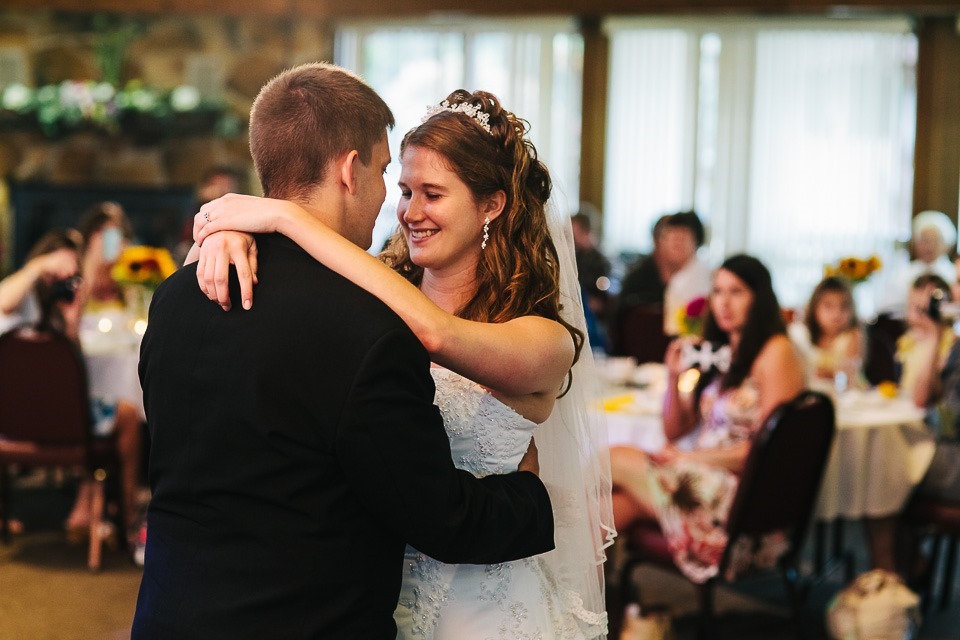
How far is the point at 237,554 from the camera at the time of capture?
1.47 metres

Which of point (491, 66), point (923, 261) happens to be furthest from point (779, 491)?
point (491, 66)

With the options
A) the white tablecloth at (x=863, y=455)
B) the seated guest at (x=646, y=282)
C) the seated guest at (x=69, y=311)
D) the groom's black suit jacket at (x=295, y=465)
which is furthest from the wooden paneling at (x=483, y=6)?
the groom's black suit jacket at (x=295, y=465)

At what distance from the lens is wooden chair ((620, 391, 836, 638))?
138 inches

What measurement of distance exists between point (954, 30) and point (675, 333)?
549cm

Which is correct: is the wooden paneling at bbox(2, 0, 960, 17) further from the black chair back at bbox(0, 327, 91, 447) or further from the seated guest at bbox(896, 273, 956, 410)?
the black chair back at bbox(0, 327, 91, 447)

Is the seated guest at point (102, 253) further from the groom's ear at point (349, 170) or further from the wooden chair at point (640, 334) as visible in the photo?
the groom's ear at point (349, 170)

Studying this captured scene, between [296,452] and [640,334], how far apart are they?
203 inches

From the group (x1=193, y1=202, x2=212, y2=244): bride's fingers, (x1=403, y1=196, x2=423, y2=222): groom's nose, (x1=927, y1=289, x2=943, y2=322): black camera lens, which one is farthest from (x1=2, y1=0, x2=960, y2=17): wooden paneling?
(x1=193, y1=202, x2=212, y2=244): bride's fingers

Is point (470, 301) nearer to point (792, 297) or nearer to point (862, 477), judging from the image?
point (862, 477)

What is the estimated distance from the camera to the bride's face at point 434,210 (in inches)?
77.6

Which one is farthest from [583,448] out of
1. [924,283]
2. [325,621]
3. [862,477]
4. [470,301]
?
[924,283]

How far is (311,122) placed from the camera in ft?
5.13

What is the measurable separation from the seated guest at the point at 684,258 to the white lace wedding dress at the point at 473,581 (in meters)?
4.81

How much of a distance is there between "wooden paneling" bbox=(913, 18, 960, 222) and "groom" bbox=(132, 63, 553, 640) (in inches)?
369
